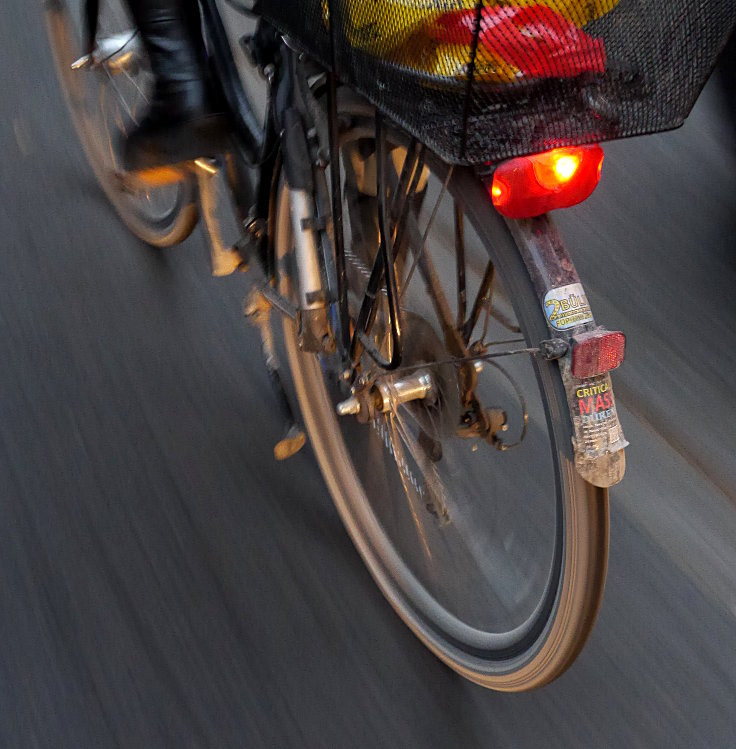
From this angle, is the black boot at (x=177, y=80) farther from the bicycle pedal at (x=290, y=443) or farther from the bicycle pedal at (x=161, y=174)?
the bicycle pedal at (x=290, y=443)

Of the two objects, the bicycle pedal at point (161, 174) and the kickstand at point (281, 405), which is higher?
the bicycle pedal at point (161, 174)

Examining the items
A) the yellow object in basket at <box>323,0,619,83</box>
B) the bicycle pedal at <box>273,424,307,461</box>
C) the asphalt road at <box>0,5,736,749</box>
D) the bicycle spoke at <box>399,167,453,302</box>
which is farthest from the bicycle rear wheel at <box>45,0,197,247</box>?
the yellow object in basket at <box>323,0,619,83</box>

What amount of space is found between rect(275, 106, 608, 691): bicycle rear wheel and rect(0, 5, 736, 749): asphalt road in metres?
0.17

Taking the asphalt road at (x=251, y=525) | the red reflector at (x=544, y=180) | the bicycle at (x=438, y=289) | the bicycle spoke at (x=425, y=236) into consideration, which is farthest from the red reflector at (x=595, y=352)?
the asphalt road at (x=251, y=525)

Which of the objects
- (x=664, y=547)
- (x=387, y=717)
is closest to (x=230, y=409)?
(x=387, y=717)

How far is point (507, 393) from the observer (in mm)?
1733

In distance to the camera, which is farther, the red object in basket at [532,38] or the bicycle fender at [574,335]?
the bicycle fender at [574,335]

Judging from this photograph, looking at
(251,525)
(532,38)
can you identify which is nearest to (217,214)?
(251,525)

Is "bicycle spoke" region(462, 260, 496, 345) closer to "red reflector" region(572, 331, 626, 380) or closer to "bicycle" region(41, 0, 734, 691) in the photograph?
"bicycle" region(41, 0, 734, 691)

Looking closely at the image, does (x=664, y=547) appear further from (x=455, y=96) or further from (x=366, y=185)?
(x=455, y=96)

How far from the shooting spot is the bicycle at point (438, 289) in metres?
1.20

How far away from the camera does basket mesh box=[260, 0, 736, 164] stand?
1105 mm

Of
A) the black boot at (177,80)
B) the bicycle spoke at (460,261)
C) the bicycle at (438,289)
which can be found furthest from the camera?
the black boot at (177,80)

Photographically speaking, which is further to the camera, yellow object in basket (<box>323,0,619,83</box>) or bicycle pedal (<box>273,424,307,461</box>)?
bicycle pedal (<box>273,424,307,461</box>)
